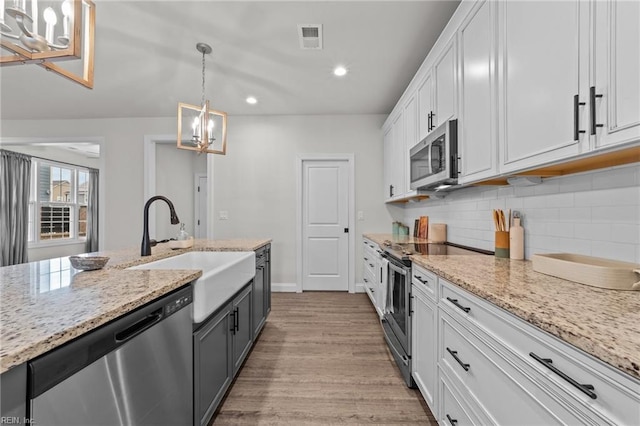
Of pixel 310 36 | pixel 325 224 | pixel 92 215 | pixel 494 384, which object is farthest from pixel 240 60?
pixel 92 215

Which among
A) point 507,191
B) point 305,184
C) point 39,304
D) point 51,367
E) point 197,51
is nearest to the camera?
point 51,367

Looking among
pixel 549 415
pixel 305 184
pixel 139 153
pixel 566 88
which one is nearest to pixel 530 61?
pixel 566 88

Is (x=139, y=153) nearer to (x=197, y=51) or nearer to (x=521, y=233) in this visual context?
(x=197, y=51)

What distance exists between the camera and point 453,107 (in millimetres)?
1876

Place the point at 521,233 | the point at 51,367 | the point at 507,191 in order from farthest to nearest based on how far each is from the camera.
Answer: the point at 507,191, the point at 521,233, the point at 51,367

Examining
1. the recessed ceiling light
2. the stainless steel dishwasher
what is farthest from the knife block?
the recessed ceiling light

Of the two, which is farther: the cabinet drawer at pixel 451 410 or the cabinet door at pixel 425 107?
the cabinet door at pixel 425 107

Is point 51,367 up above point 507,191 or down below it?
below

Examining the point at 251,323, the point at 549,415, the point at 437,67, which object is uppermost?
the point at 437,67

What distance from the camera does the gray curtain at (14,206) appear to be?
15.6ft

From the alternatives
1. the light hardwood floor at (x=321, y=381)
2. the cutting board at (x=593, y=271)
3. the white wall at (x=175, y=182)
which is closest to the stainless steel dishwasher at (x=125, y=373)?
the light hardwood floor at (x=321, y=381)

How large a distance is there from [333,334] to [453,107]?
2246mm

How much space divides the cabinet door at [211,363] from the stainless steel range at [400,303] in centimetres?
117

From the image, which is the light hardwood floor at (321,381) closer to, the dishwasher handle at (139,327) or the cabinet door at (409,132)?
the dishwasher handle at (139,327)
